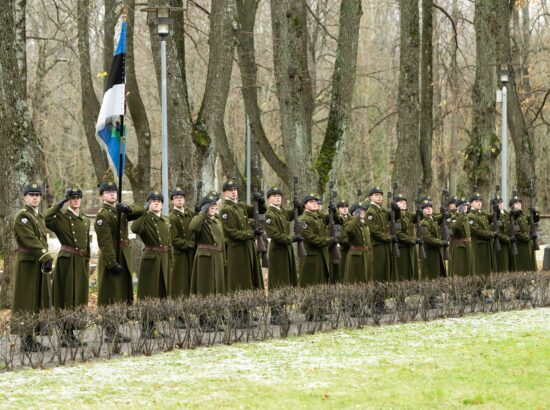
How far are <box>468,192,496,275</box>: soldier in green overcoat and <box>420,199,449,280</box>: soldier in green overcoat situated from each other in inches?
32.7

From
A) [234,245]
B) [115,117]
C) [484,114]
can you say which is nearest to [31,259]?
[115,117]

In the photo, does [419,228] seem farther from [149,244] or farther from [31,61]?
[31,61]

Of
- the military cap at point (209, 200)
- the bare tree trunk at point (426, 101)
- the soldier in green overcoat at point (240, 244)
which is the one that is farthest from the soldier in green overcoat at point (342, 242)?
the bare tree trunk at point (426, 101)

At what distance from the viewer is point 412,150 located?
20422mm

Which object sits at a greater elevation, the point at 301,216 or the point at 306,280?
the point at 301,216

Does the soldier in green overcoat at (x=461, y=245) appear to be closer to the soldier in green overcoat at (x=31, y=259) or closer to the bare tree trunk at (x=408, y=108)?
the bare tree trunk at (x=408, y=108)

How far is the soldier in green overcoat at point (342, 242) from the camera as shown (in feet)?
47.1

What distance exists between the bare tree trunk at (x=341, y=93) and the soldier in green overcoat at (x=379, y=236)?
344cm

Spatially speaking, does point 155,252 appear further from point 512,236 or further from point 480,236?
point 512,236

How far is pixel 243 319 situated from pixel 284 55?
291 inches

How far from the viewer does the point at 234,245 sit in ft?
44.1

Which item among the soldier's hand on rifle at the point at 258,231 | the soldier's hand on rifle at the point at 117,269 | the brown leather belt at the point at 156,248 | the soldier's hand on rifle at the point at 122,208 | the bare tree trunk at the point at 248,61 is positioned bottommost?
the soldier's hand on rifle at the point at 117,269

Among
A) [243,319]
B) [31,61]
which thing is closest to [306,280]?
[243,319]

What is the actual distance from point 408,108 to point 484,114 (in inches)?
58.5
